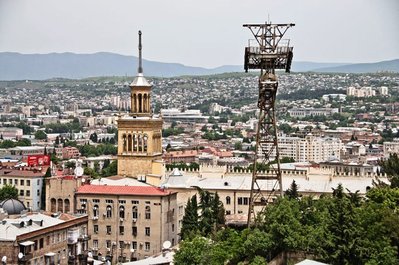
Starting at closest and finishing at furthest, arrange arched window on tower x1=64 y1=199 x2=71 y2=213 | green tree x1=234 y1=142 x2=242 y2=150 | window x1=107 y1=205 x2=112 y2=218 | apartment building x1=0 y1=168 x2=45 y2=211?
1. window x1=107 y1=205 x2=112 y2=218
2. arched window on tower x1=64 y1=199 x2=71 y2=213
3. apartment building x1=0 y1=168 x2=45 y2=211
4. green tree x1=234 y1=142 x2=242 y2=150

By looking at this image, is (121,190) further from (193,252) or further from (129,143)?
(193,252)

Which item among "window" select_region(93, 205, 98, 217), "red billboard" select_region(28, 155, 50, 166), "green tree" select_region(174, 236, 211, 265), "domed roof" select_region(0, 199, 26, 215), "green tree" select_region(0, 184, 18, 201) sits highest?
"green tree" select_region(174, 236, 211, 265)

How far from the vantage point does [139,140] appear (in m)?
55.3

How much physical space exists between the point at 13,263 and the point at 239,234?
10710mm

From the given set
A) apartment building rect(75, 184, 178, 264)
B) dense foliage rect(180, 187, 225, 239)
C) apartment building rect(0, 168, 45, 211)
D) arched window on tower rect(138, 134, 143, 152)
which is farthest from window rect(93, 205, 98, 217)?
apartment building rect(0, 168, 45, 211)

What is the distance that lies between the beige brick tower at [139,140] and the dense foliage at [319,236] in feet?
59.6

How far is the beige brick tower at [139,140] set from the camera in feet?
181

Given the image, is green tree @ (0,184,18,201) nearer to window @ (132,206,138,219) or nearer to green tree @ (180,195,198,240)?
window @ (132,206,138,219)

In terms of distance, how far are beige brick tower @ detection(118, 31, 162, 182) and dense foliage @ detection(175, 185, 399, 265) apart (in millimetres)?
18159

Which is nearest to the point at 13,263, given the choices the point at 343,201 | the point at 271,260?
the point at 271,260

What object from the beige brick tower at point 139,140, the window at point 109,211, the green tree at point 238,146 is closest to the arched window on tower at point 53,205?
the window at point 109,211

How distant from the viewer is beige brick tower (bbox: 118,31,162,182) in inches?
2167

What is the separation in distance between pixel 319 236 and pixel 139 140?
1014 inches

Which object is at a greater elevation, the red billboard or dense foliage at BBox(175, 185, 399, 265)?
dense foliage at BBox(175, 185, 399, 265)
